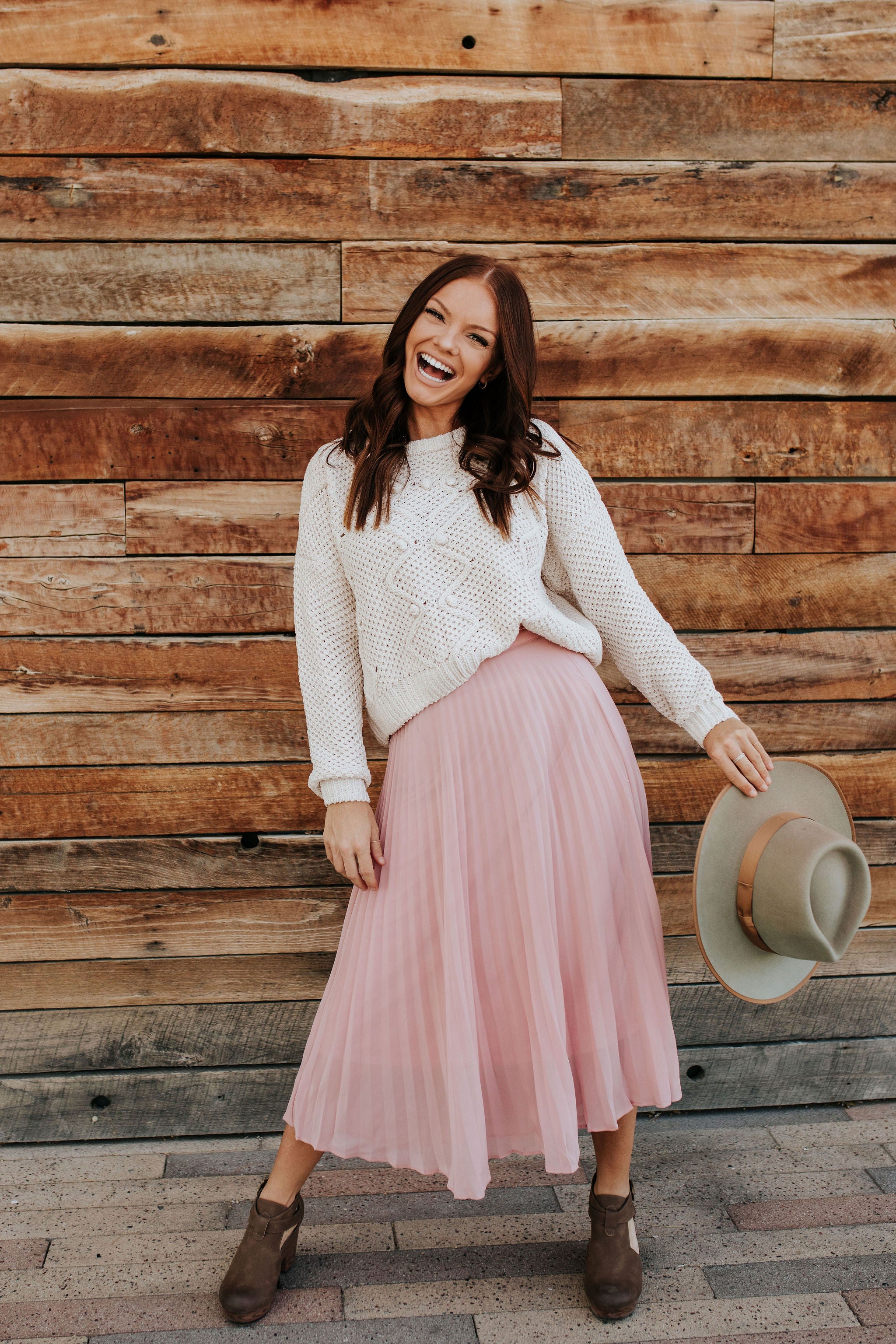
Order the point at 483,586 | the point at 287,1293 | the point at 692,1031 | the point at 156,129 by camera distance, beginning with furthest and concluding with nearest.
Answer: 1. the point at 692,1031
2. the point at 156,129
3. the point at 287,1293
4. the point at 483,586

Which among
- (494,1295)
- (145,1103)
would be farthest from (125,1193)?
(494,1295)

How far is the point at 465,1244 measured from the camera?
6.38 ft

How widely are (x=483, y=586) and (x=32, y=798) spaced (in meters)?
1.20

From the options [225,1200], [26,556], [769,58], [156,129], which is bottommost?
[225,1200]

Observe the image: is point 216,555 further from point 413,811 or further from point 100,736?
point 413,811

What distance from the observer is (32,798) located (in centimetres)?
223

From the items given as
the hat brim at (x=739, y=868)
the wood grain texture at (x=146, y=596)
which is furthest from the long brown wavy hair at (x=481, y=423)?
the hat brim at (x=739, y=868)

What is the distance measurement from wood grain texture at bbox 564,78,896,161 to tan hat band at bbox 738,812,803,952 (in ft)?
4.78

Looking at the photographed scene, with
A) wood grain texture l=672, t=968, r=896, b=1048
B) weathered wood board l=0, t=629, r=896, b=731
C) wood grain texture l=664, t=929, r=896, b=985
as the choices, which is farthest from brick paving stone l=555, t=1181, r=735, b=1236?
weathered wood board l=0, t=629, r=896, b=731

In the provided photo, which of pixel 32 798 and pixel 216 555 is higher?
pixel 216 555

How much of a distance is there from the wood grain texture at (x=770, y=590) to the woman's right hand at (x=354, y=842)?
0.93 m

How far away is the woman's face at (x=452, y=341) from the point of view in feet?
5.44

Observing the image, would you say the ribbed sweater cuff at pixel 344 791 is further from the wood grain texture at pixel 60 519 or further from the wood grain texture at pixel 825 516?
the wood grain texture at pixel 825 516

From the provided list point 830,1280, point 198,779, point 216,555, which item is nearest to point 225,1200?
point 198,779
